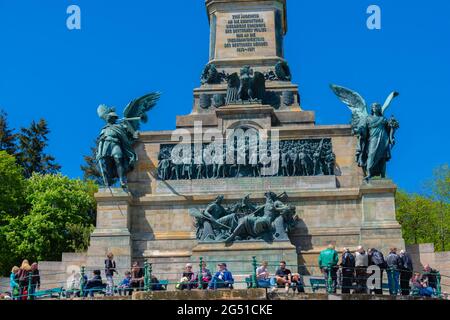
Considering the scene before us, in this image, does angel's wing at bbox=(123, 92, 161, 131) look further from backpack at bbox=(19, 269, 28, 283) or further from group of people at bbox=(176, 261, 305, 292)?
group of people at bbox=(176, 261, 305, 292)

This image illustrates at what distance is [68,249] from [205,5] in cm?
1791

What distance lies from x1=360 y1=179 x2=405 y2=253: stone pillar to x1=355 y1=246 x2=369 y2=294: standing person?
736 centimetres

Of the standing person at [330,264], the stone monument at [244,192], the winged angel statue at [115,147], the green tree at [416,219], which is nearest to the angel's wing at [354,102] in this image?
the stone monument at [244,192]

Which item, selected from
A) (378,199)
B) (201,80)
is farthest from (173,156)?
(378,199)

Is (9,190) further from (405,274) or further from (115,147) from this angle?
(405,274)

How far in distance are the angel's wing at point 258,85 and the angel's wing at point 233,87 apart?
0.69m

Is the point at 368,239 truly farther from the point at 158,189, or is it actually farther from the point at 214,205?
the point at 158,189

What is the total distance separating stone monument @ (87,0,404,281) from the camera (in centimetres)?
3077

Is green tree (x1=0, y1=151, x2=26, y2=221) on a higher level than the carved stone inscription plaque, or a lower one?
lower

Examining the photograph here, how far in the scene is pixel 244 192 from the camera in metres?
32.3

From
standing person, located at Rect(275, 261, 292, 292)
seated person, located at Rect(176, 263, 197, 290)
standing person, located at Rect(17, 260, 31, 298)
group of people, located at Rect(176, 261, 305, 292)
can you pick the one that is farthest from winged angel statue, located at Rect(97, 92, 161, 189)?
standing person, located at Rect(275, 261, 292, 292)

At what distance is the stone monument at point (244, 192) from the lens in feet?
101

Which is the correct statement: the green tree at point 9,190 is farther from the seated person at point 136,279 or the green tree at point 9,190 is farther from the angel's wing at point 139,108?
the seated person at point 136,279
